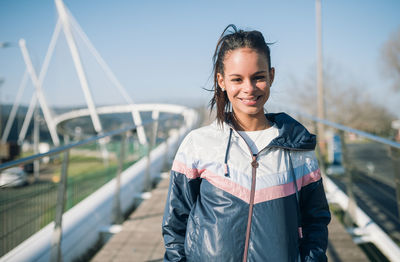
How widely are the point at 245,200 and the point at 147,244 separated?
2129 millimetres

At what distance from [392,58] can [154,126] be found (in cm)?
3101

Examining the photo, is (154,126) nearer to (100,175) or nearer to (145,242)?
(100,175)

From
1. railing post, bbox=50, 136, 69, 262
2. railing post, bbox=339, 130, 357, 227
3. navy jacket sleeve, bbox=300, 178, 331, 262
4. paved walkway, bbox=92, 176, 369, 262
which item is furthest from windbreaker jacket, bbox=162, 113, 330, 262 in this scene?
railing post, bbox=339, 130, 357, 227

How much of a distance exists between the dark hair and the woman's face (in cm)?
2

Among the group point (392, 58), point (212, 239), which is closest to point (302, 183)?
point (212, 239)

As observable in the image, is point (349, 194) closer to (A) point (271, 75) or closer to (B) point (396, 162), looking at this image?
(B) point (396, 162)

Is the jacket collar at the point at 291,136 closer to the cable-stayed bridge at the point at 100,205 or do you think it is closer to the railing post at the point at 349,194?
the cable-stayed bridge at the point at 100,205

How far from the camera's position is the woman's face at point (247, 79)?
1270mm

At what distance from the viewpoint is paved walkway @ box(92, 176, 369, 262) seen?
279cm

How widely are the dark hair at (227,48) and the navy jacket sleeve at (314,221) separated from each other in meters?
0.45

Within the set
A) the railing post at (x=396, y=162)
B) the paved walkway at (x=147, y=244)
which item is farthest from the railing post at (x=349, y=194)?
the railing post at (x=396, y=162)

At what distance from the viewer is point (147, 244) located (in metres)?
3.06

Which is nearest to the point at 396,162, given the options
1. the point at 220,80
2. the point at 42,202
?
the point at 220,80

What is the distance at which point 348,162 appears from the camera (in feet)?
11.8
